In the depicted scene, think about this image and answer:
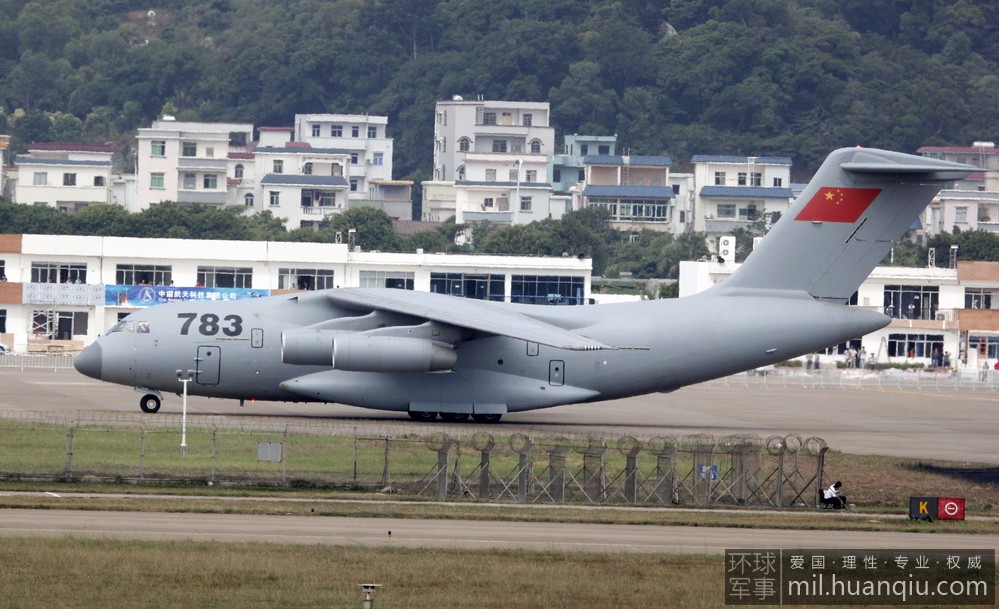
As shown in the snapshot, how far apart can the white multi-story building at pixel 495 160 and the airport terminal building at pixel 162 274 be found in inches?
2508

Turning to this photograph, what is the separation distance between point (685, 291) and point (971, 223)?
65195mm

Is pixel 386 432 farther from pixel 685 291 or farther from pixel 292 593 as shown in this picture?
pixel 685 291

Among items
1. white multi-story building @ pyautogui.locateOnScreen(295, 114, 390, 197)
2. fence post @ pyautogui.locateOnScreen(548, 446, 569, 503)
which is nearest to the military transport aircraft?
fence post @ pyautogui.locateOnScreen(548, 446, 569, 503)

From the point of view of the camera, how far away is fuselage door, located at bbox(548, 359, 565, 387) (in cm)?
3928

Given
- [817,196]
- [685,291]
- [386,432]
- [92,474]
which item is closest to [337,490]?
[92,474]

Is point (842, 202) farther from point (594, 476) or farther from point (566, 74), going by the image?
point (566, 74)

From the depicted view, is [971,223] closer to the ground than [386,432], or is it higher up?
higher up

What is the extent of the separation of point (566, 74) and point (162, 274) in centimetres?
11553

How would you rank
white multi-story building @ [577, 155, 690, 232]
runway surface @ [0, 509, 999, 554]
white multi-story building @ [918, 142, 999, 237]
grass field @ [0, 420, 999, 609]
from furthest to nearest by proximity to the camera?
white multi-story building @ [577, 155, 690, 232] < white multi-story building @ [918, 142, 999, 237] < runway surface @ [0, 509, 999, 554] < grass field @ [0, 420, 999, 609]

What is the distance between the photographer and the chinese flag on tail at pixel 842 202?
39281 millimetres

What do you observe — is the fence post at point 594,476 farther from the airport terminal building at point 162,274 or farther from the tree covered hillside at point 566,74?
the tree covered hillside at point 566,74

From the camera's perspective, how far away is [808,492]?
3052cm

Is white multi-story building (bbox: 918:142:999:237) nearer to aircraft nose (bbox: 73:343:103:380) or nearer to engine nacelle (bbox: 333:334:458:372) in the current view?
engine nacelle (bbox: 333:334:458:372)

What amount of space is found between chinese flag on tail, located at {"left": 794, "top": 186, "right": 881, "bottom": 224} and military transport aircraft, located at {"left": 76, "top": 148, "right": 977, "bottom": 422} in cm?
2
